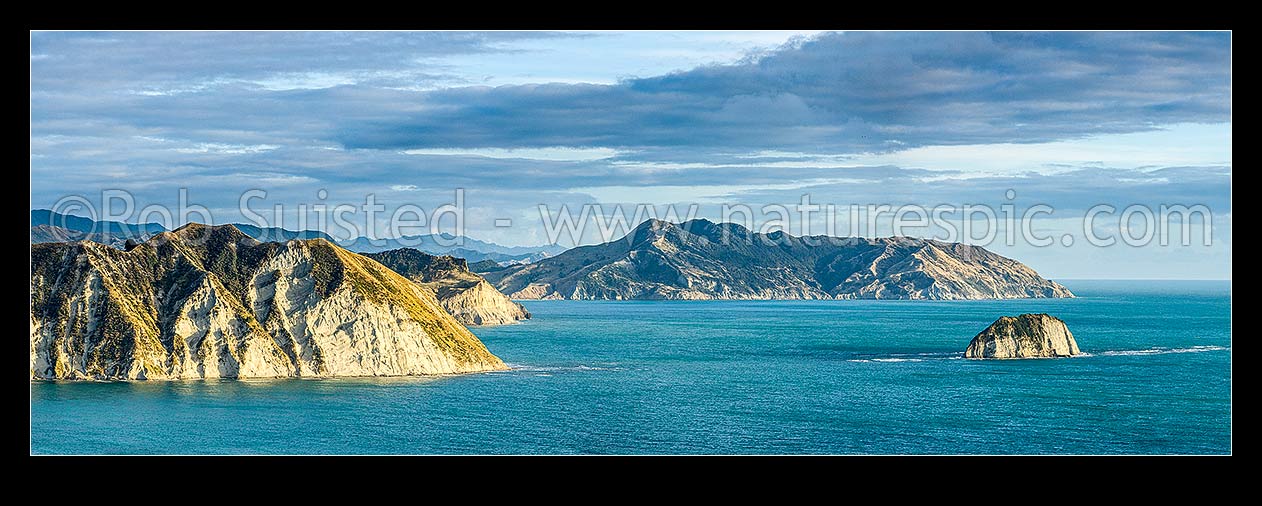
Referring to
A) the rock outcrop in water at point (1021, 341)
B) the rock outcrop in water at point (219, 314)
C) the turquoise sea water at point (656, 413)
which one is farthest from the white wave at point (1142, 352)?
the rock outcrop in water at point (219, 314)

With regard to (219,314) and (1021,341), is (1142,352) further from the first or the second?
(219,314)

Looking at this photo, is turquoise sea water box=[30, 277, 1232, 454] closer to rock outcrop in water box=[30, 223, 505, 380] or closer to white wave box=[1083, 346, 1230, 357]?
rock outcrop in water box=[30, 223, 505, 380]

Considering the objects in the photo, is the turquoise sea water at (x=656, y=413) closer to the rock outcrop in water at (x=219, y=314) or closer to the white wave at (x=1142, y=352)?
the rock outcrop in water at (x=219, y=314)

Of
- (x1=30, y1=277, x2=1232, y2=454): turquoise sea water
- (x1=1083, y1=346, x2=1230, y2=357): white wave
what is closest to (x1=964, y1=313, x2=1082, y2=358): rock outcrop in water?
(x1=1083, y1=346, x2=1230, y2=357): white wave

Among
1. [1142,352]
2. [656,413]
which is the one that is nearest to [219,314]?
[656,413]

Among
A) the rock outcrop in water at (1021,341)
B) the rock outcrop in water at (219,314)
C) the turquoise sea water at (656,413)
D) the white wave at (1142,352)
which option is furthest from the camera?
the white wave at (1142,352)
